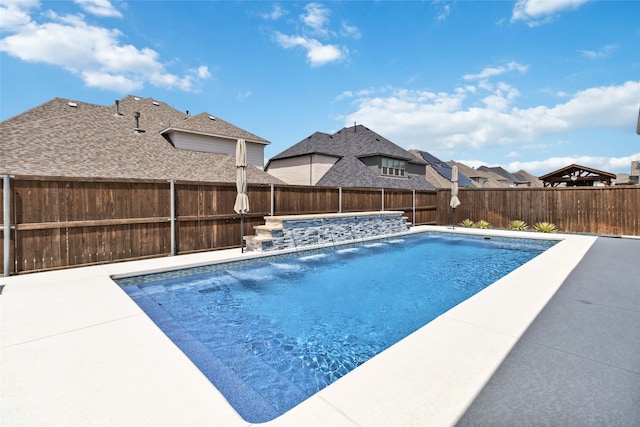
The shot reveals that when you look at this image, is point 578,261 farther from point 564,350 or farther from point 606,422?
point 606,422

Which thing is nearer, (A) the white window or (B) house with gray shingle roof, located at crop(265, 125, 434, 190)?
(B) house with gray shingle roof, located at crop(265, 125, 434, 190)

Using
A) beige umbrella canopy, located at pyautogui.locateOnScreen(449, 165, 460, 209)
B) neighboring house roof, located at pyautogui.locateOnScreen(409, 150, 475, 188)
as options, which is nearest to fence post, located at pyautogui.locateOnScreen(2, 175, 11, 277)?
beige umbrella canopy, located at pyautogui.locateOnScreen(449, 165, 460, 209)

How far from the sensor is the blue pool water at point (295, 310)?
10.7 feet

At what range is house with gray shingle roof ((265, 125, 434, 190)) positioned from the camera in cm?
2398

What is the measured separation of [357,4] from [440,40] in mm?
4005

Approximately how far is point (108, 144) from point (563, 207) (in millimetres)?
22480

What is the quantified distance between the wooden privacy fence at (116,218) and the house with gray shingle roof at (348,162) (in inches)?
504

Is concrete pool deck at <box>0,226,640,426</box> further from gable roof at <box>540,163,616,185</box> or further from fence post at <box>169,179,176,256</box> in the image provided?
gable roof at <box>540,163,616,185</box>

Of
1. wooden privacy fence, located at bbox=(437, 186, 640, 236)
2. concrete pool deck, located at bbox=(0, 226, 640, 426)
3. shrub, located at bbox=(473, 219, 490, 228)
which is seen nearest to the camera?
concrete pool deck, located at bbox=(0, 226, 640, 426)

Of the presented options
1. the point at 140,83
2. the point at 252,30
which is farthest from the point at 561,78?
the point at 140,83

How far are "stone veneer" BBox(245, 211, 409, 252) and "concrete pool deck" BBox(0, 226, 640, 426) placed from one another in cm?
524

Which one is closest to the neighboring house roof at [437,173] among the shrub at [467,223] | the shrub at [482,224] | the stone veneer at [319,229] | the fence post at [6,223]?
the shrub at [467,223]

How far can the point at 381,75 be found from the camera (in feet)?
56.1

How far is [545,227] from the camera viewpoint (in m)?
14.8
